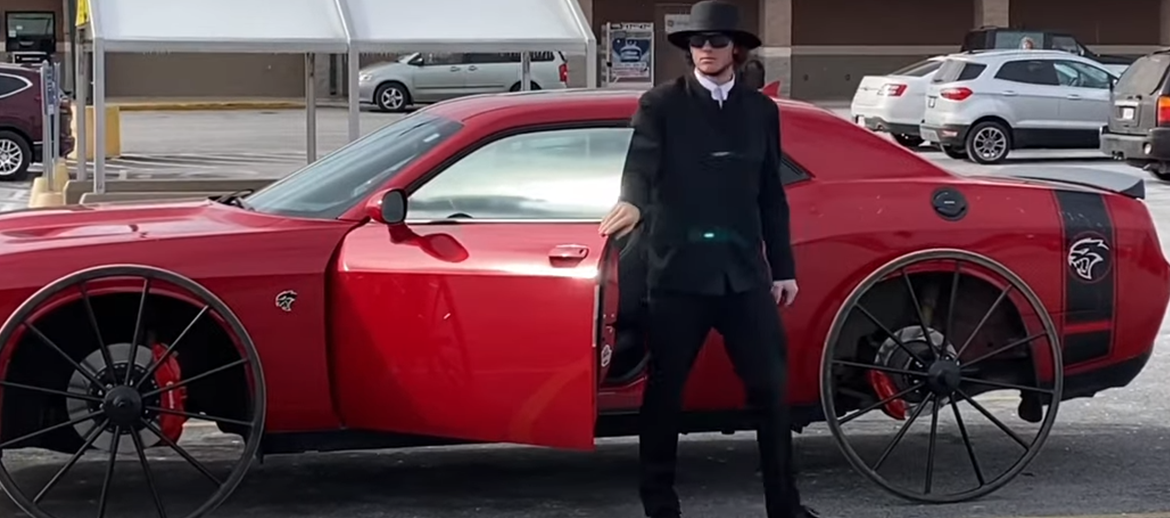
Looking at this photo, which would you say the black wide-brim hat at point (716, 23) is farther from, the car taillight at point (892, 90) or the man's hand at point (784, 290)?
the car taillight at point (892, 90)

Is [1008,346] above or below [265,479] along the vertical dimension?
above

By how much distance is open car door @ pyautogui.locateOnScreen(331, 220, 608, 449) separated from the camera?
5496 mm

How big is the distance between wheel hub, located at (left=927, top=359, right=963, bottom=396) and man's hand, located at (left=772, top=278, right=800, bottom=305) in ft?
2.72

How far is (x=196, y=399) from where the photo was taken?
6016 millimetres

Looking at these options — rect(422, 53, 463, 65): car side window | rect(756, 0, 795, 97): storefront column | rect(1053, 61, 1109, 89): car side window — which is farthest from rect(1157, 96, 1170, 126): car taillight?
rect(756, 0, 795, 97): storefront column

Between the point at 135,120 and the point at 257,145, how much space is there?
7877 millimetres

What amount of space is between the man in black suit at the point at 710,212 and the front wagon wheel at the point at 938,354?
56 centimetres

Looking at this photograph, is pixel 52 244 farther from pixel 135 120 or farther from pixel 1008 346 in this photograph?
pixel 135 120

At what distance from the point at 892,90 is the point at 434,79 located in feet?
47.6

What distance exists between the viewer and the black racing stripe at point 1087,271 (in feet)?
20.7

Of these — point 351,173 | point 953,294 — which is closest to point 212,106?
point 351,173

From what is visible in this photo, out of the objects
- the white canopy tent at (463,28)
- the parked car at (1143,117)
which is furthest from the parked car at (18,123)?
the parked car at (1143,117)

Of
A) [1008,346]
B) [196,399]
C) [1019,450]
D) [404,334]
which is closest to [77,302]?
[196,399]

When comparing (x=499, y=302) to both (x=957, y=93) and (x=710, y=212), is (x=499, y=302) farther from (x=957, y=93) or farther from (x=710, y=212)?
(x=957, y=93)
